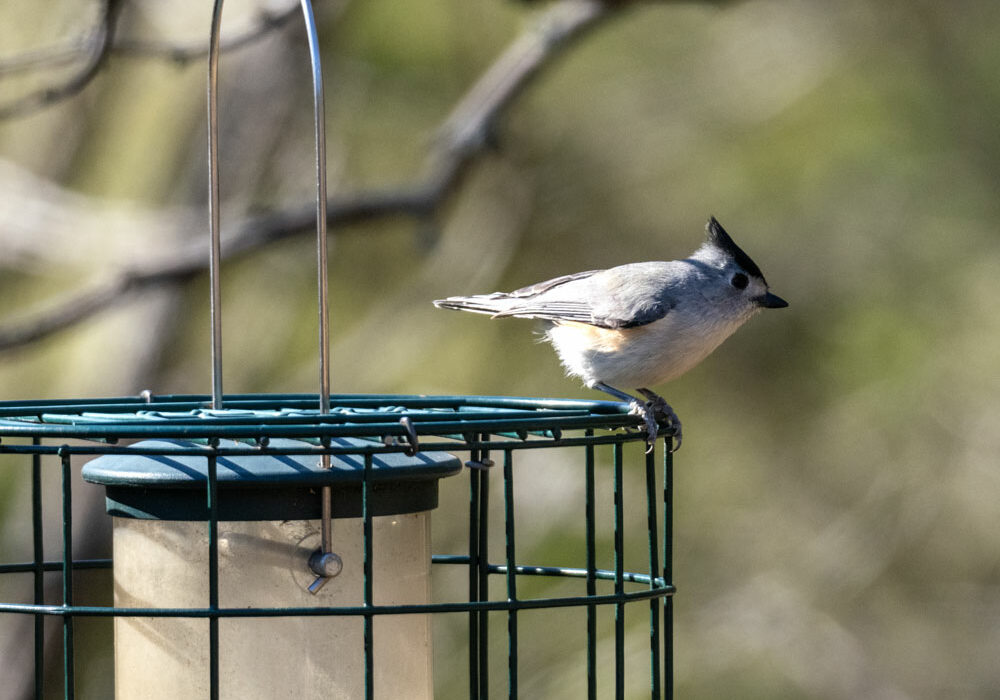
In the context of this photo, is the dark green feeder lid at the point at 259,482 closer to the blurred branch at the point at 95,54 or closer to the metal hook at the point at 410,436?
the metal hook at the point at 410,436

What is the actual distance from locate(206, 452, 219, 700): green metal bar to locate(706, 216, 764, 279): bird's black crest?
2.34m

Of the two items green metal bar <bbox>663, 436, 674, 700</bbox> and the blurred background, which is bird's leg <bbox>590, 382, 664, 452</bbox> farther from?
the blurred background

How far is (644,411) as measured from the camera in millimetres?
3348

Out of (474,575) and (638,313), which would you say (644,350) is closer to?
(638,313)

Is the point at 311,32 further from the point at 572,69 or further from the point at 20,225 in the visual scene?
the point at 572,69

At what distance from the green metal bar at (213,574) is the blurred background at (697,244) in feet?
15.7

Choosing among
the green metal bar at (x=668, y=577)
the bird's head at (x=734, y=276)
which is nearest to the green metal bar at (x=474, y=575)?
the green metal bar at (x=668, y=577)

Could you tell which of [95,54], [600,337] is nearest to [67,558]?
[600,337]

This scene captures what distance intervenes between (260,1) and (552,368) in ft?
9.25

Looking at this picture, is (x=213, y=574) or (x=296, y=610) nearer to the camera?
(x=296, y=610)

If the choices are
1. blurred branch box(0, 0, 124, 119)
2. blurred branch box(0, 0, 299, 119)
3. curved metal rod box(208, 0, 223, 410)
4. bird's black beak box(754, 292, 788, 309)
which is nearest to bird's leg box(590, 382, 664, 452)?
bird's black beak box(754, 292, 788, 309)

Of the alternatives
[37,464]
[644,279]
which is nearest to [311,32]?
[37,464]

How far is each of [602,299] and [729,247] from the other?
539 mm

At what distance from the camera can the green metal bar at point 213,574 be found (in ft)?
7.76
